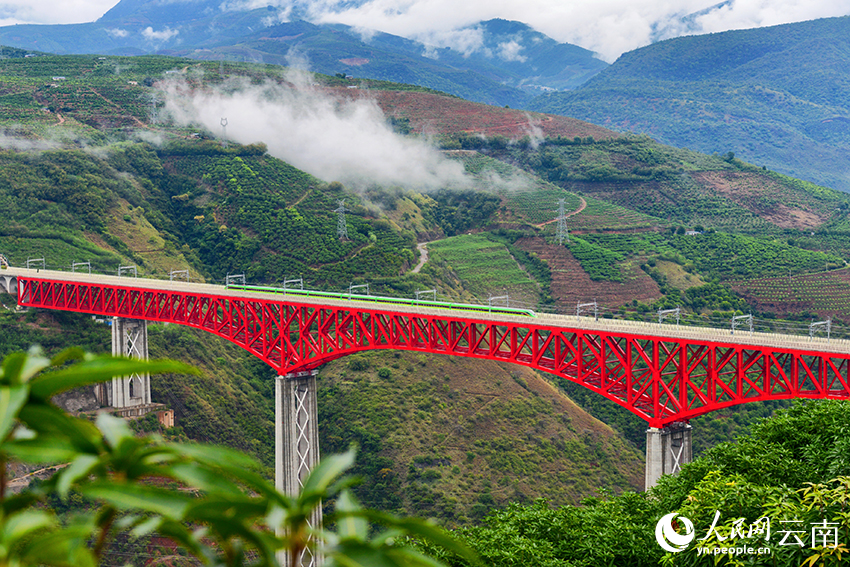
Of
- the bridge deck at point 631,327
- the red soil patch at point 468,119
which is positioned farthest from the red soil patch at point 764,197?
the bridge deck at point 631,327

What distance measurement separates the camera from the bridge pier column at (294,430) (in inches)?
2020

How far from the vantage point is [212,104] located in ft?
478

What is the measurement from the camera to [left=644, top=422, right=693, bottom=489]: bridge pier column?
37.2m

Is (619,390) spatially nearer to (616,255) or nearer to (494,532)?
(494,532)

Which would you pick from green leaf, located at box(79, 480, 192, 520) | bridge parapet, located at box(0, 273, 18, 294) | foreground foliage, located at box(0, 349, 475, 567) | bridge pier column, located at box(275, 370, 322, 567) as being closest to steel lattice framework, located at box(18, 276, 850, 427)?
bridge pier column, located at box(275, 370, 322, 567)

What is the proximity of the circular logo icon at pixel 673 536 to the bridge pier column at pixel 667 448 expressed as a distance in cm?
1841

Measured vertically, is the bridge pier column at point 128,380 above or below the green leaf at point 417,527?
below

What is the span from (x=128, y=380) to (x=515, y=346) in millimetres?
36392

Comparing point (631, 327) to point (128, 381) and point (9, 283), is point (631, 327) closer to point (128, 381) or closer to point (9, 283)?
point (128, 381)

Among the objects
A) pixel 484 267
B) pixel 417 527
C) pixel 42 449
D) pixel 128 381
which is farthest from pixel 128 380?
pixel 417 527

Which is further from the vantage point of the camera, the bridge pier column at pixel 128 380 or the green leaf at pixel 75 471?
the bridge pier column at pixel 128 380

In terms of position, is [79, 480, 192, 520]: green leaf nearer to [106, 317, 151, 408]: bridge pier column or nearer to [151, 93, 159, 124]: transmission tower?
[106, 317, 151, 408]: bridge pier column

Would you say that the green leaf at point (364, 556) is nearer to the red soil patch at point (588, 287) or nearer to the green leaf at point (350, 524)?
the green leaf at point (350, 524)

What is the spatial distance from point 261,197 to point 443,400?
50.2m
